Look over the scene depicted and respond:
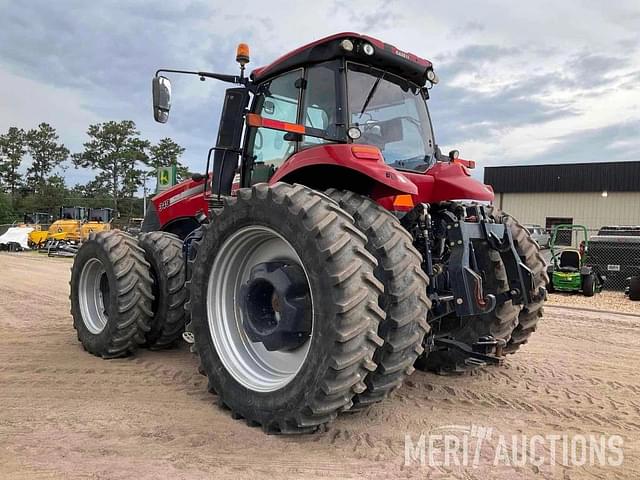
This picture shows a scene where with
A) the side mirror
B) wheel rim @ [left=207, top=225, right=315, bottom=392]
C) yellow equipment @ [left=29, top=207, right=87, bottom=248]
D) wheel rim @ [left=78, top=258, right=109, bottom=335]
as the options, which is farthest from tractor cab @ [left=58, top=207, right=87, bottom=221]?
wheel rim @ [left=207, top=225, right=315, bottom=392]

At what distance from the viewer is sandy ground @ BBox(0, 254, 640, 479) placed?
2.76 meters

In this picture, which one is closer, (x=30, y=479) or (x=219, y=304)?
(x=30, y=479)

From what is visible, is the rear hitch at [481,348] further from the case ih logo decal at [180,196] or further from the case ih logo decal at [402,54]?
the case ih logo decal at [180,196]

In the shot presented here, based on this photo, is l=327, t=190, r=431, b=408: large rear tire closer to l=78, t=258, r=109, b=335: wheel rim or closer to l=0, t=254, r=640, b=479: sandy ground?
l=0, t=254, r=640, b=479: sandy ground

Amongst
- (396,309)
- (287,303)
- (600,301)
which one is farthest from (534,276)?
(600,301)

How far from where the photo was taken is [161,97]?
4.61 meters

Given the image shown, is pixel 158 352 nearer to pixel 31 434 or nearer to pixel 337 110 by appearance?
pixel 31 434

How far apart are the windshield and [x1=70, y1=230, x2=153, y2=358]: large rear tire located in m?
2.52

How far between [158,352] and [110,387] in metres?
1.06

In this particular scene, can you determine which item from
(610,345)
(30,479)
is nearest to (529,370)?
(610,345)

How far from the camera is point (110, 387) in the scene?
13.3ft
